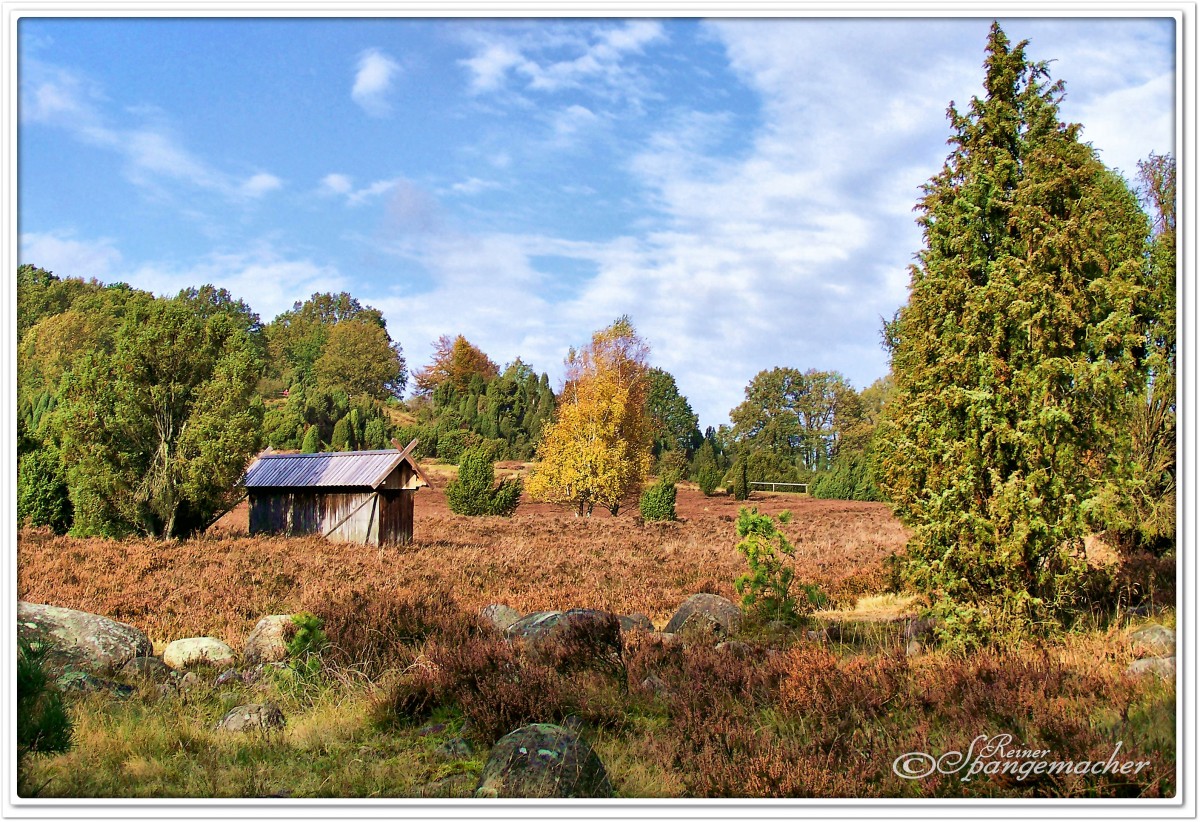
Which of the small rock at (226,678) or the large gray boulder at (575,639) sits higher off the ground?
the large gray boulder at (575,639)

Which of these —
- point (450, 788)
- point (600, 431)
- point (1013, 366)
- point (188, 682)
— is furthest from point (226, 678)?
point (600, 431)

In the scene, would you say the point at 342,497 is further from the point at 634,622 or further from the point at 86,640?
the point at 634,622

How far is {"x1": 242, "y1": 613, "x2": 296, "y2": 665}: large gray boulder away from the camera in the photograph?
29.0 ft

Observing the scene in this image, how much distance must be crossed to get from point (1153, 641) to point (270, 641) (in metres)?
9.12

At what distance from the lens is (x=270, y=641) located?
9.10 m

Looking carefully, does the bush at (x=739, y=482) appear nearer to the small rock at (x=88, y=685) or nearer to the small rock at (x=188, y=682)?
the small rock at (x=188, y=682)

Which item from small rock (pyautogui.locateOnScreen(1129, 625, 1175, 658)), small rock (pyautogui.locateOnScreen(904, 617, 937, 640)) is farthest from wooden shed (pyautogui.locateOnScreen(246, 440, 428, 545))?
small rock (pyautogui.locateOnScreen(1129, 625, 1175, 658))

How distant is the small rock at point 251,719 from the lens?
6.11 m

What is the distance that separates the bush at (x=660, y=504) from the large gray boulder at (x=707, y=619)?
75.8ft

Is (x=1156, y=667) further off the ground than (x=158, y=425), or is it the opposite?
(x=158, y=425)

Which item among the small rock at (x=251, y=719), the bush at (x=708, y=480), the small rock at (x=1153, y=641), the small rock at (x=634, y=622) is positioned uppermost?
the bush at (x=708, y=480)

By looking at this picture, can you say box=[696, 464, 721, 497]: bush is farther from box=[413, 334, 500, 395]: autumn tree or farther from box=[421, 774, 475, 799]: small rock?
box=[421, 774, 475, 799]: small rock

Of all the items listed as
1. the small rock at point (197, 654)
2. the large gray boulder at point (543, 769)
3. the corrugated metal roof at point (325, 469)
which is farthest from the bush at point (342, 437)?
the large gray boulder at point (543, 769)

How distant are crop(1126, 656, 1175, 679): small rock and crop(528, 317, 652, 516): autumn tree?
27.2 m
